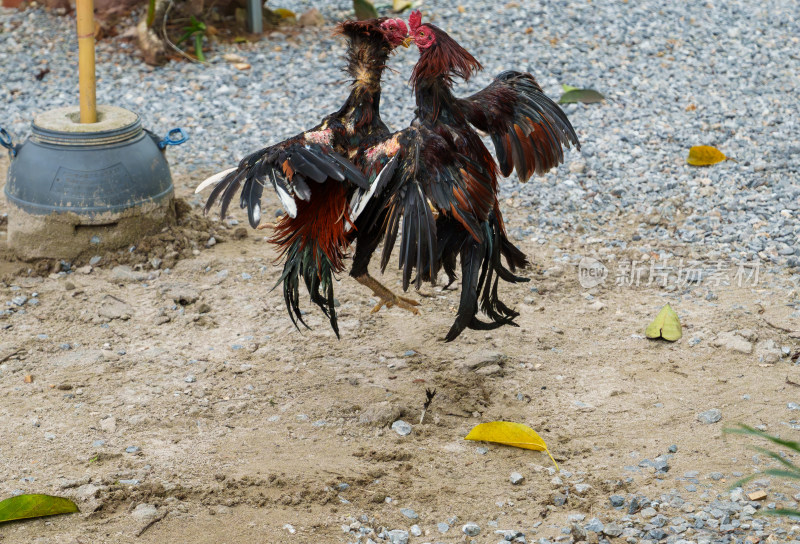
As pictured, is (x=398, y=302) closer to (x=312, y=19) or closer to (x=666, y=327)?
(x=666, y=327)

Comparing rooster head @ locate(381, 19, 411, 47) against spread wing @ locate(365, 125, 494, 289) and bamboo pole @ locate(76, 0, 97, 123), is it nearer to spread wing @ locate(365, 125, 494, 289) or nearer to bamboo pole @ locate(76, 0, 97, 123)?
spread wing @ locate(365, 125, 494, 289)

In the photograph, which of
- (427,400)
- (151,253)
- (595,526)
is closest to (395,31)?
(427,400)

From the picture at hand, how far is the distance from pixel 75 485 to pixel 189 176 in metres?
3.18

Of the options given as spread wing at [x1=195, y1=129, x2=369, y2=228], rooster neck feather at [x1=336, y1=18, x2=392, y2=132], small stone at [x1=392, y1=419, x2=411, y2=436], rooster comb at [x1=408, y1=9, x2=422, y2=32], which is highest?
rooster comb at [x1=408, y1=9, x2=422, y2=32]

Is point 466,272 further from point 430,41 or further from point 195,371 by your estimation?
point 195,371

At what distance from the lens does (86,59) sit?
4574 millimetres

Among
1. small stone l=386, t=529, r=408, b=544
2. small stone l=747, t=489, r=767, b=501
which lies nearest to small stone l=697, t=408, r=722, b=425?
small stone l=747, t=489, r=767, b=501

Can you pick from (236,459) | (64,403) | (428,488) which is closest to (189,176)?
(64,403)

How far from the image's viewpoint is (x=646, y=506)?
288cm

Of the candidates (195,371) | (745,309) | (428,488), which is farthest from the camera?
(745,309)

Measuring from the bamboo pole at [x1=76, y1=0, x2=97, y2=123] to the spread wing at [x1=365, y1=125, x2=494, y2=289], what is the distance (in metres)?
2.15

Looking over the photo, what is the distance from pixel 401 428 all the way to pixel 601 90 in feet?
14.0

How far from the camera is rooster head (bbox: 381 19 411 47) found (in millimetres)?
3273

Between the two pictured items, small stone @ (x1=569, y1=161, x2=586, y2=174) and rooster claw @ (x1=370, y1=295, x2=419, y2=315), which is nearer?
rooster claw @ (x1=370, y1=295, x2=419, y2=315)
